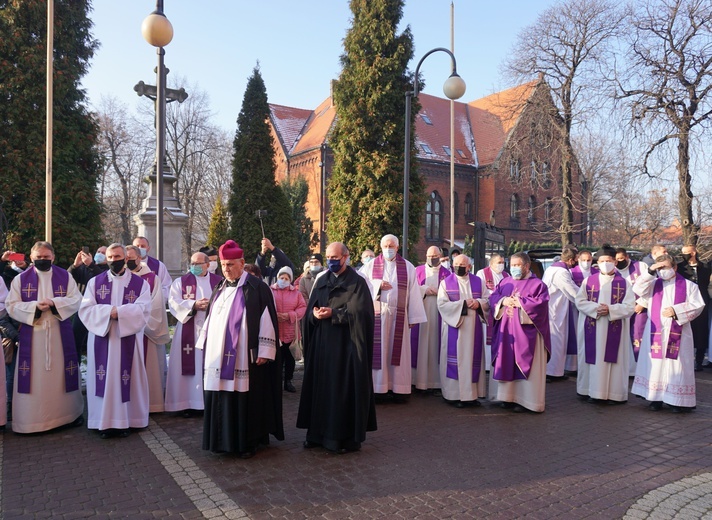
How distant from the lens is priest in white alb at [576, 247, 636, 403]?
7871mm

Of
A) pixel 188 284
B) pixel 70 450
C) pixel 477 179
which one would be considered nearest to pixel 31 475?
pixel 70 450

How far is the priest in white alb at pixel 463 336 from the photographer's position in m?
7.64

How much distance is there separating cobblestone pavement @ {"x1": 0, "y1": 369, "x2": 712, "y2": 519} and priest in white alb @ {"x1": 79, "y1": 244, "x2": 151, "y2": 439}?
0.25 metres

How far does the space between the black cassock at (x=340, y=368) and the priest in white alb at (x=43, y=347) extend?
2737 millimetres

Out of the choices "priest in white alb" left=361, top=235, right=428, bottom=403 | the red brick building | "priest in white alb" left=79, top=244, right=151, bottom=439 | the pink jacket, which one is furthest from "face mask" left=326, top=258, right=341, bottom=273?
the red brick building

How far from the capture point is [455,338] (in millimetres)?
7746

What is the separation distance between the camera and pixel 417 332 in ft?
27.8

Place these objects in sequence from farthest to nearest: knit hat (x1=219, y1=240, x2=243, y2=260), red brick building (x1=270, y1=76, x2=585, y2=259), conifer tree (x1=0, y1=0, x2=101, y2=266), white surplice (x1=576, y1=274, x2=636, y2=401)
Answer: red brick building (x1=270, y1=76, x2=585, y2=259) → conifer tree (x1=0, y1=0, x2=101, y2=266) → white surplice (x1=576, y1=274, x2=636, y2=401) → knit hat (x1=219, y1=240, x2=243, y2=260)

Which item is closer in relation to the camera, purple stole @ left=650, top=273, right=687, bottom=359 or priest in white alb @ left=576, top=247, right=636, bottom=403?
purple stole @ left=650, top=273, right=687, bottom=359

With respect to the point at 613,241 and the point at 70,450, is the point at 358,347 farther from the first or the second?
the point at 613,241

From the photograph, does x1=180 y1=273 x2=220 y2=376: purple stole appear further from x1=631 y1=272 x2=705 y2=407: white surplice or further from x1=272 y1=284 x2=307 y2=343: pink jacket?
x1=631 y1=272 x2=705 y2=407: white surplice

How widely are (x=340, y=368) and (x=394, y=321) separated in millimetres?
2311

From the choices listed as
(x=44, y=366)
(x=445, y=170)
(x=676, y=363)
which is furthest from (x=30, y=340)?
(x=445, y=170)

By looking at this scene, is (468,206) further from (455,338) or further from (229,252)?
(229,252)
